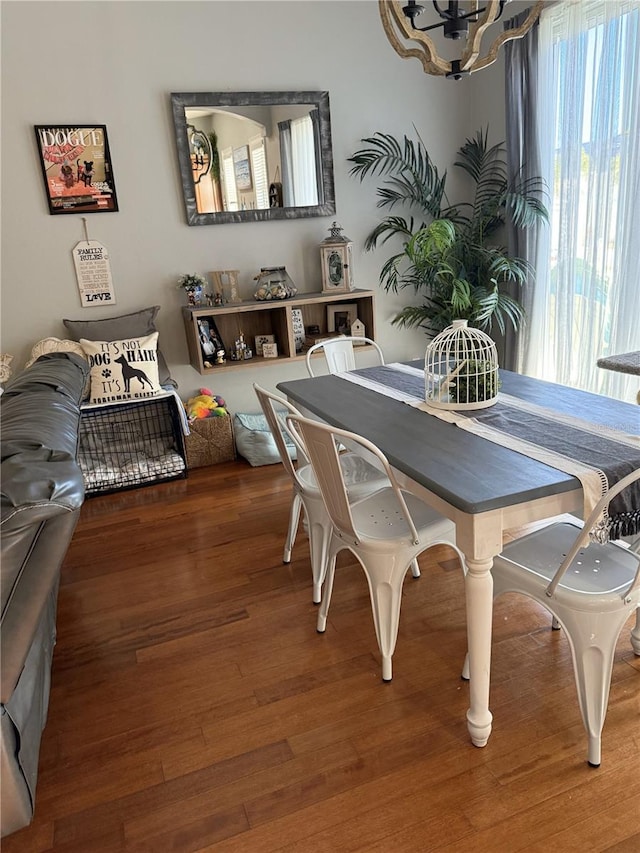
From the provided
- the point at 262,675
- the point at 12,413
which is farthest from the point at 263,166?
the point at 262,675

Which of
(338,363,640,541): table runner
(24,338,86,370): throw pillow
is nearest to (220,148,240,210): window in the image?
(24,338,86,370): throw pillow

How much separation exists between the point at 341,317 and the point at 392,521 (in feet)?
8.10

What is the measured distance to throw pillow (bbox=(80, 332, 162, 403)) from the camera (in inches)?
139

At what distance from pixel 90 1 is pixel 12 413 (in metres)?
2.88

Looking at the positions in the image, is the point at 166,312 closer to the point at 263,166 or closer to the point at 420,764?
the point at 263,166

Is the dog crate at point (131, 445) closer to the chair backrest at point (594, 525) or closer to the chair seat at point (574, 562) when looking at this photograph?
the chair seat at point (574, 562)

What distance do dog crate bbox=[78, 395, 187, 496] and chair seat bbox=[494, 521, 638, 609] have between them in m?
2.37

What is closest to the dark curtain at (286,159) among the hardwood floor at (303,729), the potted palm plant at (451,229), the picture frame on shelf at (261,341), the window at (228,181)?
the window at (228,181)

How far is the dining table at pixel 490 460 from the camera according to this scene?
1.52 metres

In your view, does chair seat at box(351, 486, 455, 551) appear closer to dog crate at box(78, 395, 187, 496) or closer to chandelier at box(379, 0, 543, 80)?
chandelier at box(379, 0, 543, 80)

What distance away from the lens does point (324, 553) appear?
7.63ft

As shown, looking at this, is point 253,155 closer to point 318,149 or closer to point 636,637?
point 318,149

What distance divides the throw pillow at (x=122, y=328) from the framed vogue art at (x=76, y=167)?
0.63 meters

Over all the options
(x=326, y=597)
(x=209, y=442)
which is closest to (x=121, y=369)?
(x=209, y=442)
